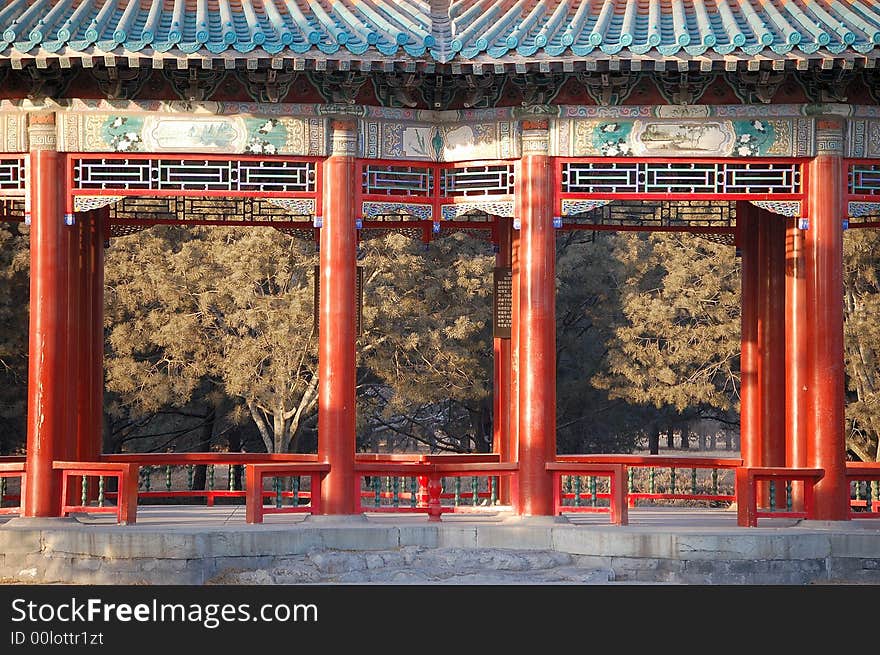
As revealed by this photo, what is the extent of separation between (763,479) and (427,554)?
353 centimetres

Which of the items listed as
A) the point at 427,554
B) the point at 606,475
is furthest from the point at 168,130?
the point at 606,475

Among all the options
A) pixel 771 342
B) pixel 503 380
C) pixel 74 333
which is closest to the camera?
pixel 74 333

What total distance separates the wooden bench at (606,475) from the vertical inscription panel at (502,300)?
310 cm

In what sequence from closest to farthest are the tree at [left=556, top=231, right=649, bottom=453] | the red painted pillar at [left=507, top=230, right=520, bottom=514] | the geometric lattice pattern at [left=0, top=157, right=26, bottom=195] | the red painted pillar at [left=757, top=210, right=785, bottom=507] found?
the geometric lattice pattern at [left=0, top=157, right=26, bottom=195], the red painted pillar at [left=507, top=230, right=520, bottom=514], the red painted pillar at [left=757, top=210, right=785, bottom=507], the tree at [left=556, top=231, right=649, bottom=453]

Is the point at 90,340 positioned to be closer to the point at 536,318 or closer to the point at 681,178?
the point at 536,318

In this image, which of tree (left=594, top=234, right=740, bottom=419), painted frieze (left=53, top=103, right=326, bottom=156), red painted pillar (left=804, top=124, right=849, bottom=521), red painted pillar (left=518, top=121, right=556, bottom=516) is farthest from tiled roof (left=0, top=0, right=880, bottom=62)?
tree (left=594, top=234, right=740, bottom=419)

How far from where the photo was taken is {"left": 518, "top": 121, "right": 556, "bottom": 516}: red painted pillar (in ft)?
54.3

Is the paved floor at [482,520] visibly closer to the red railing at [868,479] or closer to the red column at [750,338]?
the red railing at [868,479]

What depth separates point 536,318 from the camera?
16.6m

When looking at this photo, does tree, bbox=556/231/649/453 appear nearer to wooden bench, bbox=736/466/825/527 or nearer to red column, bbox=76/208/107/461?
red column, bbox=76/208/107/461

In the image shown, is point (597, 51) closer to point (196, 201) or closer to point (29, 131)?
point (29, 131)

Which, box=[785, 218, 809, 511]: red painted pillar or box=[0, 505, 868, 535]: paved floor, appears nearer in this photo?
box=[0, 505, 868, 535]: paved floor

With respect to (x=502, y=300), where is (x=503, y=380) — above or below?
below

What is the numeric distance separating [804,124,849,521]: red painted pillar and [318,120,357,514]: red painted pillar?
474 cm
